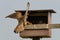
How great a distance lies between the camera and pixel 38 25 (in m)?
4.46

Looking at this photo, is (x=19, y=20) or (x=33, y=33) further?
(x=33, y=33)

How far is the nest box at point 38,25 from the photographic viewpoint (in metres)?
4.40

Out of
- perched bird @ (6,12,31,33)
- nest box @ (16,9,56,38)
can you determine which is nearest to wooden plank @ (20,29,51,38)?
nest box @ (16,9,56,38)

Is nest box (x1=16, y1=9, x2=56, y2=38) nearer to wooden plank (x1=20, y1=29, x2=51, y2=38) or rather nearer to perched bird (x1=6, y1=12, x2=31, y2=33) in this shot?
wooden plank (x1=20, y1=29, x2=51, y2=38)

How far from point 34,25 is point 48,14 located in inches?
17.0

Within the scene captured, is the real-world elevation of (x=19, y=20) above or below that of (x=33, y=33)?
above

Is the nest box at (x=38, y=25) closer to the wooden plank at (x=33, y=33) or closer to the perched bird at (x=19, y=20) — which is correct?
the wooden plank at (x=33, y=33)

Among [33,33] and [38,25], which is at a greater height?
[38,25]


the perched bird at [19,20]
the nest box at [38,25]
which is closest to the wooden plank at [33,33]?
the nest box at [38,25]

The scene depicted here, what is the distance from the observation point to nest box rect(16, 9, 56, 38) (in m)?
4.40

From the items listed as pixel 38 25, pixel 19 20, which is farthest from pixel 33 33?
pixel 19 20

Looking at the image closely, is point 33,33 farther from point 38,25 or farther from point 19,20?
Result: point 19,20

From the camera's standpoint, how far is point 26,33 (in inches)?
173

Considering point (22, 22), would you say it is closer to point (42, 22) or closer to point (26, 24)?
point (26, 24)
